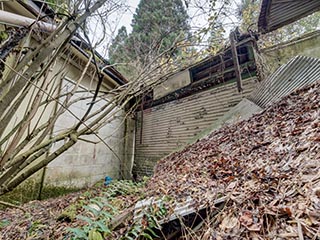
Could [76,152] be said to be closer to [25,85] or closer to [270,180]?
[25,85]

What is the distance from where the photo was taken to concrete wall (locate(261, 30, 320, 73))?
17.5 ft

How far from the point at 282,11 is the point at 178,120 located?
161 inches

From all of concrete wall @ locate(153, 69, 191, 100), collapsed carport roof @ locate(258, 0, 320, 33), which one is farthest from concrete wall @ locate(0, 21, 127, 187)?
collapsed carport roof @ locate(258, 0, 320, 33)

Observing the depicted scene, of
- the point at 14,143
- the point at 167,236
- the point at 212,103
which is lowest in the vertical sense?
the point at 167,236

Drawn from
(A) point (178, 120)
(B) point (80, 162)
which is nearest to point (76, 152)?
(B) point (80, 162)

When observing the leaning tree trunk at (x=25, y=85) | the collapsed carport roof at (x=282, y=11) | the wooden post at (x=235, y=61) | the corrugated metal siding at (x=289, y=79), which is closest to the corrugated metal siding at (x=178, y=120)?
the wooden post at (x=235, y=61)

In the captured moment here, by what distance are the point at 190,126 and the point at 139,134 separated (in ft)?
8.94

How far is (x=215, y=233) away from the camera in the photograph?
117 centimetres

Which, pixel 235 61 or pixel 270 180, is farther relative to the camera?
pixel 235 61

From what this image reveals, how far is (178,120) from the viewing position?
274 inches

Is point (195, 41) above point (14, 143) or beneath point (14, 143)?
above

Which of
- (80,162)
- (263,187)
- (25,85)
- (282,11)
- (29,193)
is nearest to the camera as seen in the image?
(263,187)

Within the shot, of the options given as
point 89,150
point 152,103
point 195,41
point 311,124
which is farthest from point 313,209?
point 152,103

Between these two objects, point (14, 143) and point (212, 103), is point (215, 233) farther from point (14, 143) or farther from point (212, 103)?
point (212, 103)
